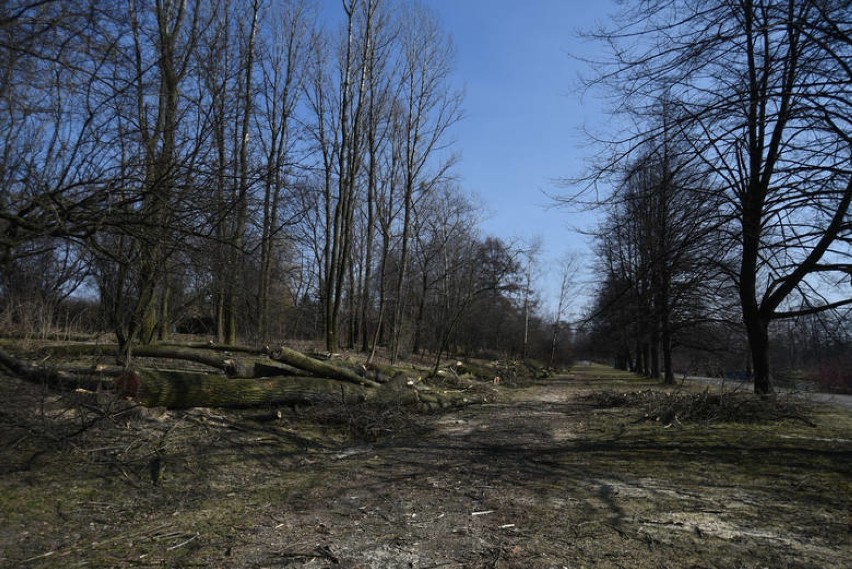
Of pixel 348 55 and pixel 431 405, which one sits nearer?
pixel 431 405

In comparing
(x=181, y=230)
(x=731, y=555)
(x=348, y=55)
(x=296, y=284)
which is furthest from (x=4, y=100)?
(x=296, y=284)

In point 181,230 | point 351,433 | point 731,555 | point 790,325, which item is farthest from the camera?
point 790,325

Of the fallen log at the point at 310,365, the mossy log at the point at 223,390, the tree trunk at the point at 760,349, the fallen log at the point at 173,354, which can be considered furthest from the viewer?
the tree trunk at the point at 760,349

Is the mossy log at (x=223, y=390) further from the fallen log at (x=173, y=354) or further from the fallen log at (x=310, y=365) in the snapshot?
the fallen log at (x=173, y=354)

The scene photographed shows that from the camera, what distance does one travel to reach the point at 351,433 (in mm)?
8805

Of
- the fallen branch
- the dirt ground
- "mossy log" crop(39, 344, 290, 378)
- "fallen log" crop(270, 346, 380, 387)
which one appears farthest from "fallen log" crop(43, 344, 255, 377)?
the fallen branch

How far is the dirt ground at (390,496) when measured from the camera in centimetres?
370

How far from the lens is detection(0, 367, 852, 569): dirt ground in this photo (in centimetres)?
370

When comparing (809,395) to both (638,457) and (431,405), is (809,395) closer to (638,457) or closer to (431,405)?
(638,457)

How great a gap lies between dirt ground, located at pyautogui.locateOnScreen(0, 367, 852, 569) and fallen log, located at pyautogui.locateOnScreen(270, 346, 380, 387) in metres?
1.95

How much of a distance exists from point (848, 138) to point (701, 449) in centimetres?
418

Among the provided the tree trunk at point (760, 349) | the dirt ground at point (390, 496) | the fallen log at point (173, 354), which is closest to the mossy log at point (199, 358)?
the fallen log at point (173, 354)

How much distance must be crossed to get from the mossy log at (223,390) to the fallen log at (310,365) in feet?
1.44

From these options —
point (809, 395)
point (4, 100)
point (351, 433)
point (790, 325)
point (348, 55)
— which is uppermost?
point (348, 55)
